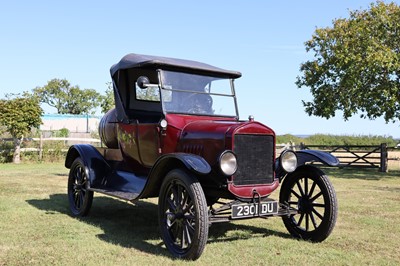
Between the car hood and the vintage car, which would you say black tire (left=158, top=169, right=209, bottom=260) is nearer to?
the vintage car

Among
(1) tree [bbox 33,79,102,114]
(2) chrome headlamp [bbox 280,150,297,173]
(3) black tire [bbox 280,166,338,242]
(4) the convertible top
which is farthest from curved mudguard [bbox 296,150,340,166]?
(1) tree [bbox 33,79,102,114]

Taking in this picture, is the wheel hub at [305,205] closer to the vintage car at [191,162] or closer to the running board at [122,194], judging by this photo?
the vintage car at [191,162]

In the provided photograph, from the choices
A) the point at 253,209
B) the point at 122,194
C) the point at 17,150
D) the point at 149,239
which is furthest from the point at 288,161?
the point at 17,150

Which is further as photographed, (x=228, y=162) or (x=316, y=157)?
(x=316, y=157)

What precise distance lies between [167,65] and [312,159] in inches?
90.0

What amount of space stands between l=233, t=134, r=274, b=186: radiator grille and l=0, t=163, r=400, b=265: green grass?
0.79 m

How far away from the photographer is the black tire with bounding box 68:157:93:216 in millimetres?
6562

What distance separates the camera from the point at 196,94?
19.3 ft

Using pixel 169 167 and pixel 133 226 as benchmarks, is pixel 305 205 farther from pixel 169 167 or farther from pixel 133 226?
pixel 133 226

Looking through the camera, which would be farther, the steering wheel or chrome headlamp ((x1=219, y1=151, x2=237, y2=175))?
the steering wheel

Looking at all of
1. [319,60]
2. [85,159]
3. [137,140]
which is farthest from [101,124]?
[319,60]

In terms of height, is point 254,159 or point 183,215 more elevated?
point 254,159

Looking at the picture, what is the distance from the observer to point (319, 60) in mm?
20094

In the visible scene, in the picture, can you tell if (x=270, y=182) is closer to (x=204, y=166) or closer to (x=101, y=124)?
(x=204, y=166)
